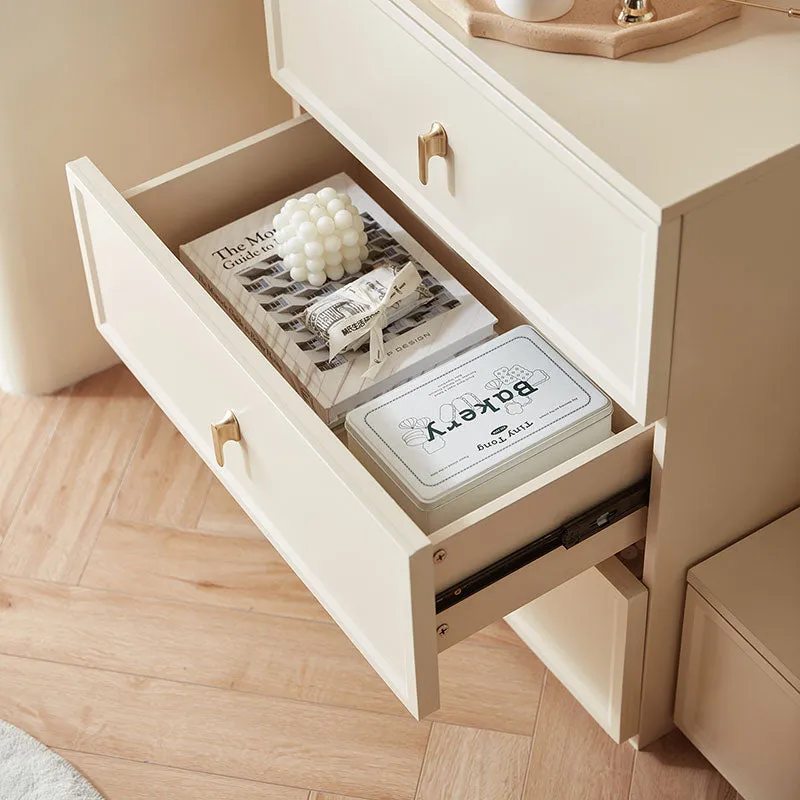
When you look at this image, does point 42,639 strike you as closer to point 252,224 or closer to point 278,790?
point 278,790

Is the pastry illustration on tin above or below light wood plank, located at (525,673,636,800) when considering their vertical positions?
above

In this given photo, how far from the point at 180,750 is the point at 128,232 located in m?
0.58

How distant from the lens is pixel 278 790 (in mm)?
1381

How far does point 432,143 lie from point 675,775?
710 millimetres

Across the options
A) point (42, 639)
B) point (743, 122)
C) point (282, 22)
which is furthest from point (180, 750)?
point (743, 122)

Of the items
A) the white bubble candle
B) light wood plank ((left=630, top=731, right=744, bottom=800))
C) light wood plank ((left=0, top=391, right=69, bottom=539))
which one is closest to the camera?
the white bubble candle

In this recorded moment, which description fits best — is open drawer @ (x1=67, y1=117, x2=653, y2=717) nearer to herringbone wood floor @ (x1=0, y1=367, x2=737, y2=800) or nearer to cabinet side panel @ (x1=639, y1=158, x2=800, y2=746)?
cabinet side panel @ (x1=639, y1=158, x2=800, y2=746)

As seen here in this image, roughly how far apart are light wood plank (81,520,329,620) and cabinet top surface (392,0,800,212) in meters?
0.76

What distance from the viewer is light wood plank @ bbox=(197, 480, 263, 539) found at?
163 centimetres

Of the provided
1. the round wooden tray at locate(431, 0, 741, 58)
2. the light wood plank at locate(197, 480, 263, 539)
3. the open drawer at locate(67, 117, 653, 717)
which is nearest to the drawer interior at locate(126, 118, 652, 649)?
the open drawer at locate(67, 117, 653, 717)

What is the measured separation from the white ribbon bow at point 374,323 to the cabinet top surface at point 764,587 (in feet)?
1.13

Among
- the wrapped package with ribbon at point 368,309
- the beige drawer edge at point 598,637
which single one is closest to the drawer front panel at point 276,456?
the wrapped package with ribbon at point 368,309

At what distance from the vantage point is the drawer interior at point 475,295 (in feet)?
3.28

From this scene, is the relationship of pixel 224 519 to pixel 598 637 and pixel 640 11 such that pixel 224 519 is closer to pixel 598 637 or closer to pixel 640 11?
pixel 598 637
